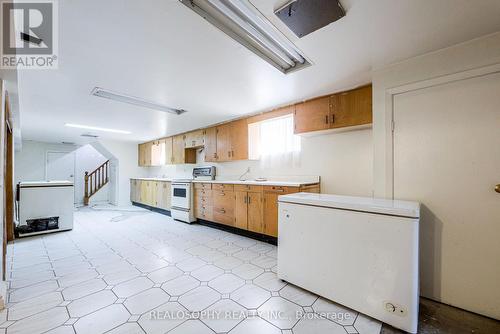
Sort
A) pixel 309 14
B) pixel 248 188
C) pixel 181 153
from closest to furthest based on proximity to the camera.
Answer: pixel 309 14, pixel 248 188, pixel 181 153

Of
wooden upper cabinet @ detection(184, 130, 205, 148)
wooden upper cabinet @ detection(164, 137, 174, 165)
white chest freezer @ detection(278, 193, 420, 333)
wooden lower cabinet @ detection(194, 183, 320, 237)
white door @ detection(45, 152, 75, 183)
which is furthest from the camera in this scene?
white door @ detection(45, 152, 75, 183)

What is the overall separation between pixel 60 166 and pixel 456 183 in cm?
1035

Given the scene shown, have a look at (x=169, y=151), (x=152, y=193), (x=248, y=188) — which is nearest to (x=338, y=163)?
(x=248, y=188)

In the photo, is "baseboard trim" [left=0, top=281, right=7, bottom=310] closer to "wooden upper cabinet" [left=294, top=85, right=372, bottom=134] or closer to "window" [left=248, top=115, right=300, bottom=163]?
"window" [left=248, top=115, right=300, bottom=163]

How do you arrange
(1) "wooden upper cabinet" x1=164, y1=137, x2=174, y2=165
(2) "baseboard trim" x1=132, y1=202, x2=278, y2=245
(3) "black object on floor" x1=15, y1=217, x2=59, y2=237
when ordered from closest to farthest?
(2) "baseboard trim" x1=132, y1=202, x2=278, y2=245 → (3) "black object on floor" x1=15, y1=217, x2=59, y2=237 → (1) "wooden upper cabinet" x1=164, y1=137, x2=174, y2=165

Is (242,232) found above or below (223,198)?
below

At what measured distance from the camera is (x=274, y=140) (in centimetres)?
372

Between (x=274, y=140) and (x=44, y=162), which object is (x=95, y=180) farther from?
(x=274, y=140)

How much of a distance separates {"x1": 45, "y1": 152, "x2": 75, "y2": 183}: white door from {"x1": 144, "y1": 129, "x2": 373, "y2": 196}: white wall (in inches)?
319

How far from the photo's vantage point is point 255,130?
3.90 metres

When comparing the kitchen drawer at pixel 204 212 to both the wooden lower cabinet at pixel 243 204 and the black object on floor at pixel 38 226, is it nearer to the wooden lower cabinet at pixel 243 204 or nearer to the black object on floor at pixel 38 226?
the wooden lower cabinet at pixel 243 204

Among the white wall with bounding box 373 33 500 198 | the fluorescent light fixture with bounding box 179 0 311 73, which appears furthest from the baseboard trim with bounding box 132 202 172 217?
the white wall with bounding box 373 33 500 198

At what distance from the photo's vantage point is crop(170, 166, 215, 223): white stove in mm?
4445

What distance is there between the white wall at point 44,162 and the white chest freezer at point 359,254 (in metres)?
8.33
